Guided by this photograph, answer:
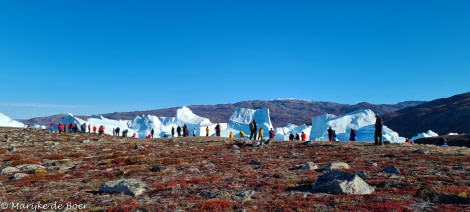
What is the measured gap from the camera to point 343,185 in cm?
1172

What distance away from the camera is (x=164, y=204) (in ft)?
36.1

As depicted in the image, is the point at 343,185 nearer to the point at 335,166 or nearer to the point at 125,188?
the point at 335,166

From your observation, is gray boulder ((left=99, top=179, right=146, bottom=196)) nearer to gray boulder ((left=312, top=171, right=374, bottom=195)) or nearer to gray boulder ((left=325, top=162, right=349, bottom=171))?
gray boulder ((left=312, top=171, right=374, bottom=195))

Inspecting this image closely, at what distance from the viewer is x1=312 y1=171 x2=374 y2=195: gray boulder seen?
11.6m

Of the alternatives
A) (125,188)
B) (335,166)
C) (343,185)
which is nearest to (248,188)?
(343,185)

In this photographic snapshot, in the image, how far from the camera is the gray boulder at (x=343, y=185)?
1164 centimetres

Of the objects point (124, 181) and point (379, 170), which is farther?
point (379, 170)

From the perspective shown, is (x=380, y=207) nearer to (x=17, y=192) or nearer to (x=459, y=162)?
(x=459, y=162)

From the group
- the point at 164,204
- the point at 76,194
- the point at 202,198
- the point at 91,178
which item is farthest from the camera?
the point at 91,178

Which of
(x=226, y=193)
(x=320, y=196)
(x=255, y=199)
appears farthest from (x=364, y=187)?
(x=226, y=193)

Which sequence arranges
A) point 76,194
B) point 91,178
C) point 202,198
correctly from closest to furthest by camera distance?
point 202,198, point 76,194, point 91,178

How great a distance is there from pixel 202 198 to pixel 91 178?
805 cm

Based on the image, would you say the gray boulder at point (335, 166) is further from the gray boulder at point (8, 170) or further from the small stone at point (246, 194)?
the gray boulder at point (8, 170)

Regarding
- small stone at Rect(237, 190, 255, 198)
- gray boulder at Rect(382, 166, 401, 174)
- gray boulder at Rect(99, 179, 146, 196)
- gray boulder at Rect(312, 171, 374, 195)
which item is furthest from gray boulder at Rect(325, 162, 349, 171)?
gray boulder at Rect(99, 179, 146, 196)
